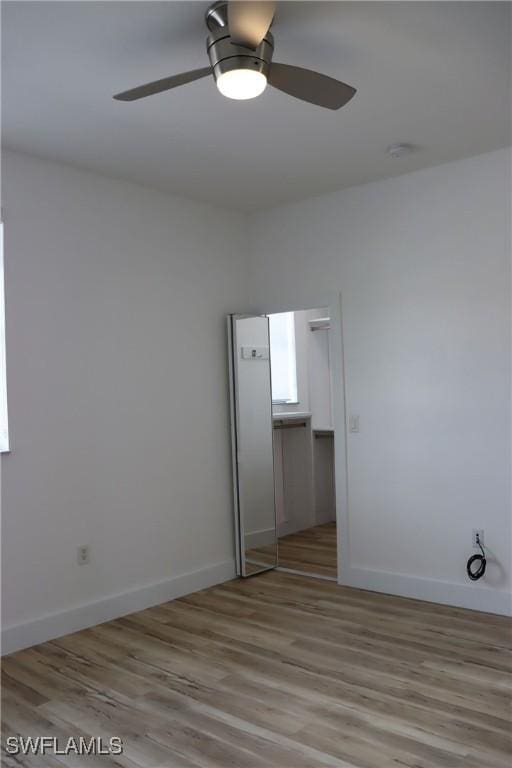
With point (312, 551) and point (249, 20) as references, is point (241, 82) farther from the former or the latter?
point (312, 551)

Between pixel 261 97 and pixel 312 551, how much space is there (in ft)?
11.5

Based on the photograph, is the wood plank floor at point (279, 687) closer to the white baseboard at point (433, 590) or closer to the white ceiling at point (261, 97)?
the white baseboard at point (433, 590)

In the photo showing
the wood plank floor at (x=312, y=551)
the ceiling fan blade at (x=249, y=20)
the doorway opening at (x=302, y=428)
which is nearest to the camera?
the ceiling fan blade at (x=249, y=20)

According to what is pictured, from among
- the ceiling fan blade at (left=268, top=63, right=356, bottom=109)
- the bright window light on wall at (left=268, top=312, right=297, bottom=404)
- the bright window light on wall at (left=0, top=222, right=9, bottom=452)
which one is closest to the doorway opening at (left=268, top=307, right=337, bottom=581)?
the bright window light on wall at (left=268, top=312, right=297, bottom=404)

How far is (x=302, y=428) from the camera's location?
236 inches

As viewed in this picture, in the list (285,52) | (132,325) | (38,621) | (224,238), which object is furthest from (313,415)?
(285,52)

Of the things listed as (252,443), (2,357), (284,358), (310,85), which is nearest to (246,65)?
(310,85)

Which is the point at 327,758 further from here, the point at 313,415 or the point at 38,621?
the point at 313,415

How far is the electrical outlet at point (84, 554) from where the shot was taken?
12.2 ft

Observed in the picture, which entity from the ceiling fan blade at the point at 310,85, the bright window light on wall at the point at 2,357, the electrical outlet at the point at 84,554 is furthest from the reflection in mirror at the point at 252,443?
the ceiling fan blade at the point at 310,85

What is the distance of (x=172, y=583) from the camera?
4215 mm

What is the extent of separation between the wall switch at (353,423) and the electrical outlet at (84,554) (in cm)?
181

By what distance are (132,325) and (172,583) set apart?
167 centimetres

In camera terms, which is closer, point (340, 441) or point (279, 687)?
point (279, 687)
